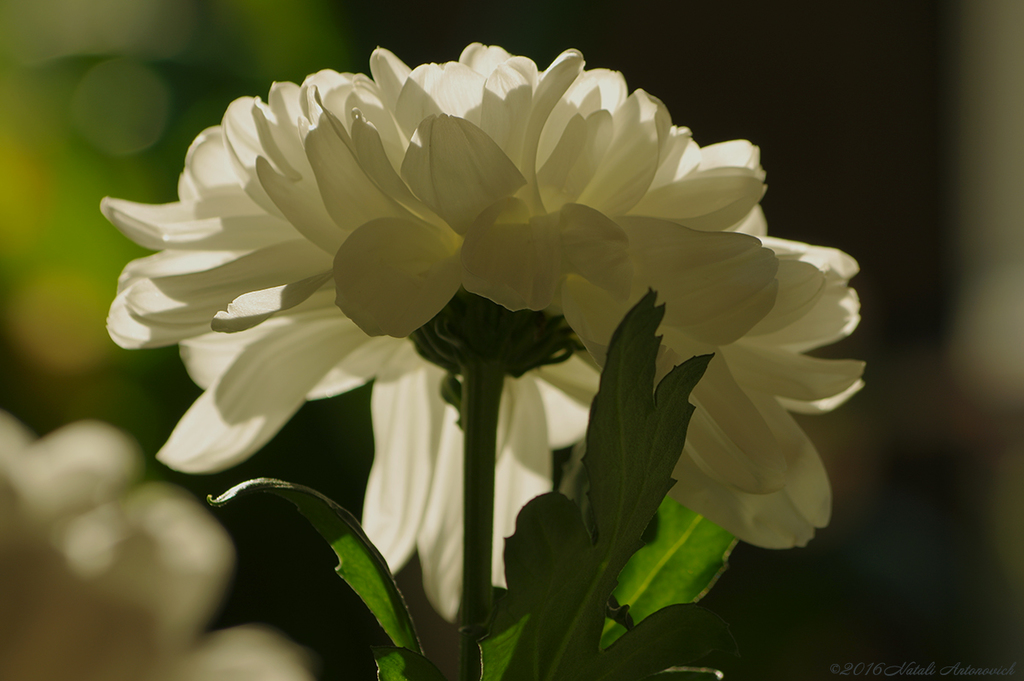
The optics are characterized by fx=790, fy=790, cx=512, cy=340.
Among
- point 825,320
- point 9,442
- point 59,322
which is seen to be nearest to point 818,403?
point 825,320

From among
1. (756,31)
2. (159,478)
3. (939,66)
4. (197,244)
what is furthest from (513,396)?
(939,66)

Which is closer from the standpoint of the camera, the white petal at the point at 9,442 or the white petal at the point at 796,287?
the white petal at the point at 796,287

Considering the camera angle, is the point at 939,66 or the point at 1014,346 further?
the point at 939,66

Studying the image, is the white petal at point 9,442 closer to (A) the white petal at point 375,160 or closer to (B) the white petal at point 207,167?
(B) the white petal at point 207,167

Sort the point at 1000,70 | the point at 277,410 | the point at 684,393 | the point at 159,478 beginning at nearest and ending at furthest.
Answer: the point at 684,393 → the point at 277,410 → the point at 159,478 → the point at 1000,70

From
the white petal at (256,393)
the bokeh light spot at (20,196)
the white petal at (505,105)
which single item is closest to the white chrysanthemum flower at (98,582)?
the white petal at (256,393)

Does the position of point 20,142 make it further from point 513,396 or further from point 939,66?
point 939,66
